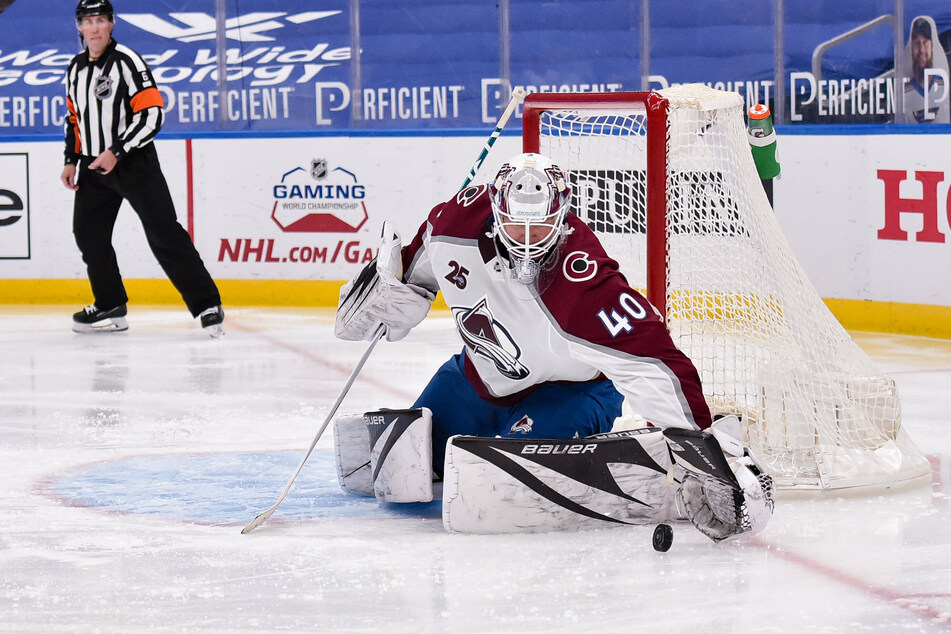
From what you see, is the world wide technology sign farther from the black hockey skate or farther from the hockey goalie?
the hockey goalie

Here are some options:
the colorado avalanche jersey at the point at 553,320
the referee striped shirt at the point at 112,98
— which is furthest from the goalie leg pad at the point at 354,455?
the referee striped shirt at the point at 112,98

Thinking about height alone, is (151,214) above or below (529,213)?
above

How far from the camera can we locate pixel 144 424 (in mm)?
3979

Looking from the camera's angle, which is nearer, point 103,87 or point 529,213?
point 529,213

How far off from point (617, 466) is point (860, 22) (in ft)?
13.8

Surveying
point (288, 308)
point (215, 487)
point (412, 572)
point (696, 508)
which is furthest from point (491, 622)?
point (288, 308)

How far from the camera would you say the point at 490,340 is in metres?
2.79

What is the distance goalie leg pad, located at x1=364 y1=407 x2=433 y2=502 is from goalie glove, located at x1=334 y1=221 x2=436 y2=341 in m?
0.23

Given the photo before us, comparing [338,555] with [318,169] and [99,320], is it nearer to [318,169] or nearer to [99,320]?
[99,320]

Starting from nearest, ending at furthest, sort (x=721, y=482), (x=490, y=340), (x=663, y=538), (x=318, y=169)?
(x=721, y=482) → (x=663, y=538) → (x=490, y=340) → (x=318, y=169)

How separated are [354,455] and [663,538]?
0.77 meters

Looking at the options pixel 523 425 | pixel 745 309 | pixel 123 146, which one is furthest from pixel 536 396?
pixel 123 146

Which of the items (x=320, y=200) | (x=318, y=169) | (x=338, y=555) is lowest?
(x=338, y=555)

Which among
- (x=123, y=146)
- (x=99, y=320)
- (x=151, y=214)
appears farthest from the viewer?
(x=99, y=320)
